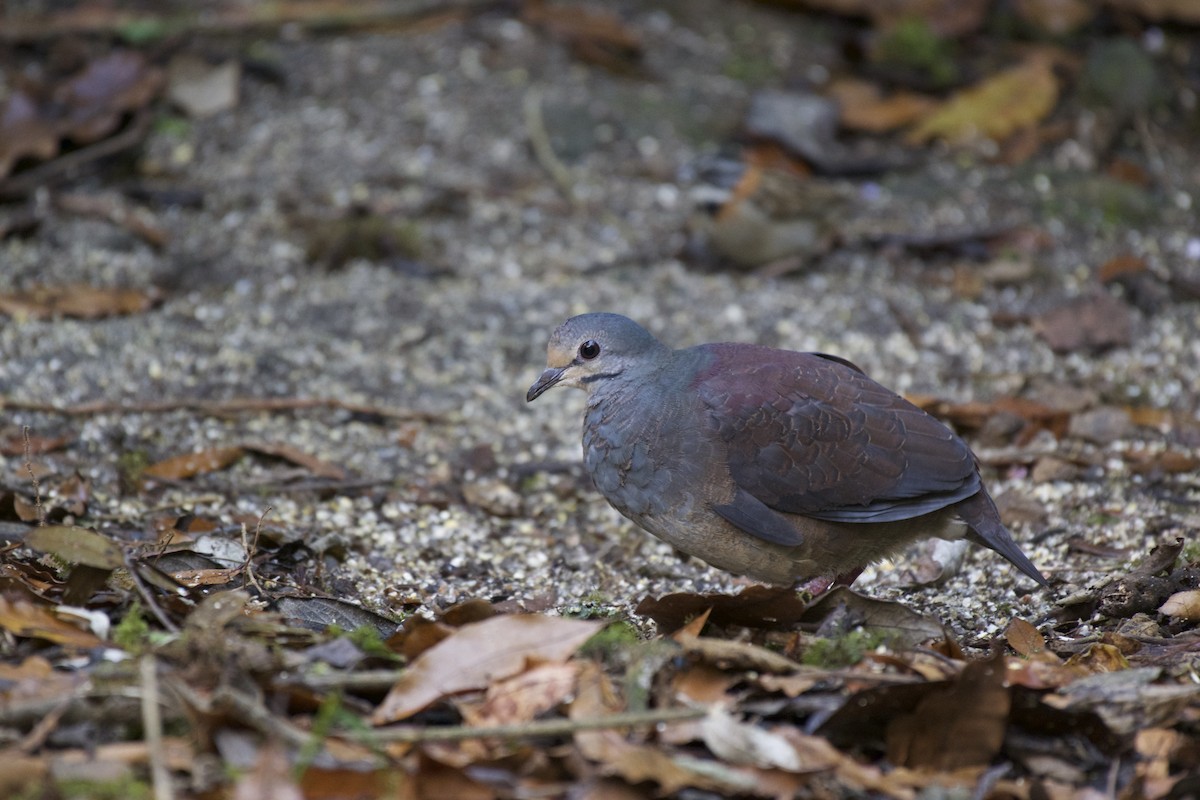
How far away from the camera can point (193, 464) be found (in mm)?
5004

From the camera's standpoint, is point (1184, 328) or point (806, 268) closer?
point (1184, 328)

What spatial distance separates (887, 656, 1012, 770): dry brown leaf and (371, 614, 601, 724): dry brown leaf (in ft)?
2.49

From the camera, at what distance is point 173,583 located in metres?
3.42

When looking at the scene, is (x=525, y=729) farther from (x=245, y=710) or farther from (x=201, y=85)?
(x=201, y=85)

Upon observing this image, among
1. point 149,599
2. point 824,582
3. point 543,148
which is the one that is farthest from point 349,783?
point 543,148

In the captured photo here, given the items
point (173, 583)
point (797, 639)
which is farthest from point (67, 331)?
point (797, 639)

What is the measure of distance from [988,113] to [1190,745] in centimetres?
548

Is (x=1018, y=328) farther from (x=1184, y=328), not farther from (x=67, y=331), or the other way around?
(x=67, y=331)

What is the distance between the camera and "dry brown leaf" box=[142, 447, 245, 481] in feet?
16.2

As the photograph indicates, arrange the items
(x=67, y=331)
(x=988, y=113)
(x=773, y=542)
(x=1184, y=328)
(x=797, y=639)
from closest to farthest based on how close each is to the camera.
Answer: (x=797, y=639), (x=773, y=542), (x=67, y=331), (x=1184, y=328), (x=988, y=113)

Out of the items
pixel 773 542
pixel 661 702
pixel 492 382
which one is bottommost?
pixel 492 382

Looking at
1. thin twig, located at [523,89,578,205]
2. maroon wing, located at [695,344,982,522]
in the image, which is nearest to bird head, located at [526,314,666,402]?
maroon wing, located at [695,344,982,522]

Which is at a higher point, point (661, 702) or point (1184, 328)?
point (661, 702)

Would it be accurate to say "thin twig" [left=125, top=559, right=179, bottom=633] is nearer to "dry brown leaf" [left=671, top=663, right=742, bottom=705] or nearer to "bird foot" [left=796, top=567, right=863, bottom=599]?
"dry brown leaf" [left=671, top=663, right=742, bottom=705]
